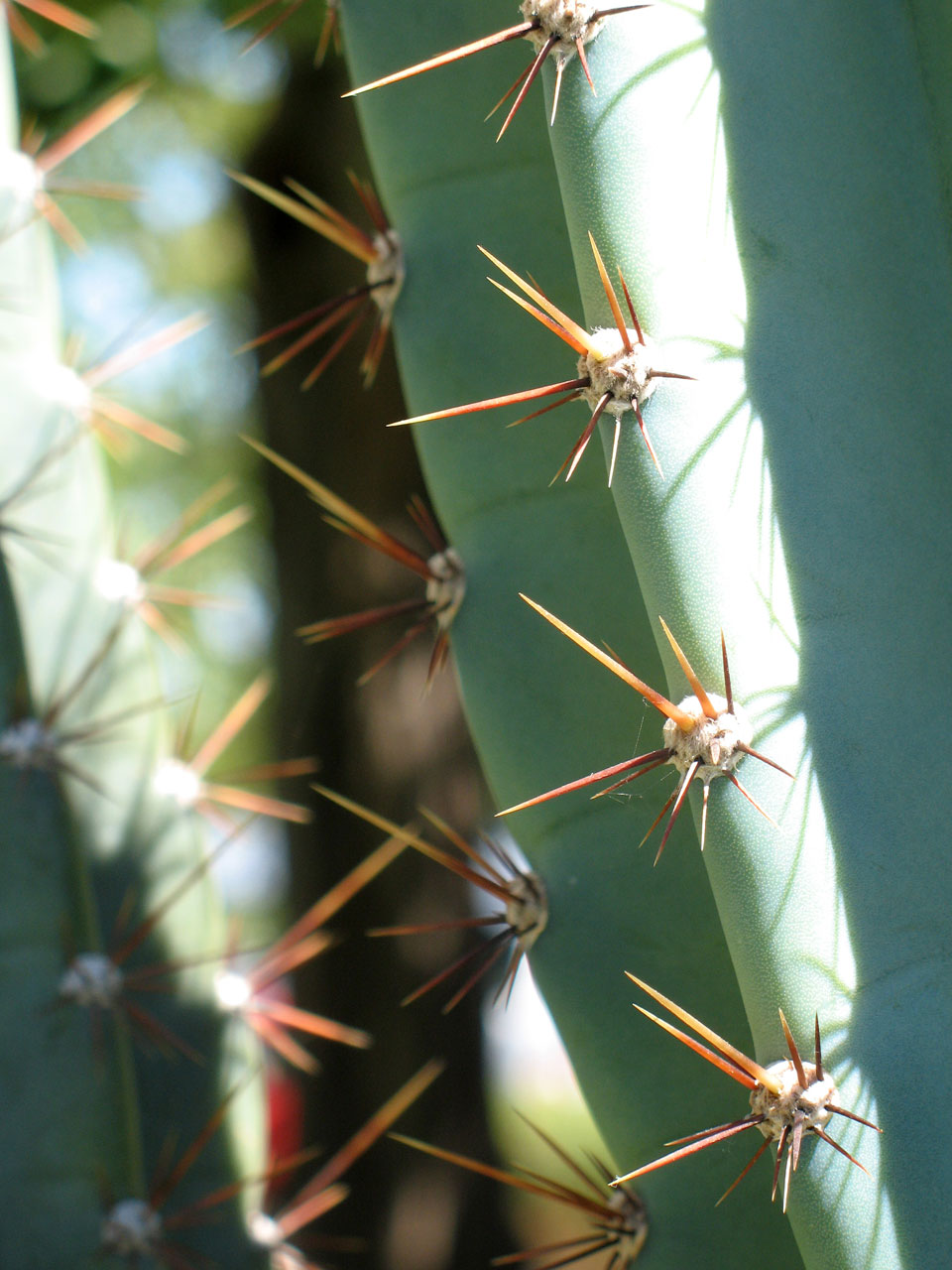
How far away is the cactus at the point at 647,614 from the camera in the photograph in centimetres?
72

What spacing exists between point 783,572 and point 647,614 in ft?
0.69

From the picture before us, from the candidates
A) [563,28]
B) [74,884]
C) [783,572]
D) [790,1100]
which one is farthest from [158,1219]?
[563,28]

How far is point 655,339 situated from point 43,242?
888mm

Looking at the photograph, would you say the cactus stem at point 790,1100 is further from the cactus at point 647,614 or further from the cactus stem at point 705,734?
the cactus stem at point 705,734

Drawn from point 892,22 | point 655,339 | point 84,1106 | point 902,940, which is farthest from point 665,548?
point 84,1106

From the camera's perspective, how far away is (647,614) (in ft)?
3.13

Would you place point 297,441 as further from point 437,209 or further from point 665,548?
point 665,548

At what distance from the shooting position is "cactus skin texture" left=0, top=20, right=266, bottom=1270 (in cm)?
115

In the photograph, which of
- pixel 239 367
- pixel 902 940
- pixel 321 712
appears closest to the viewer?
pixel 902 940

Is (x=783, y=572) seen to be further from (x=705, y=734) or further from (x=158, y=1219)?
(x=158, y=1219)

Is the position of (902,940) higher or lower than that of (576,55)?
lower

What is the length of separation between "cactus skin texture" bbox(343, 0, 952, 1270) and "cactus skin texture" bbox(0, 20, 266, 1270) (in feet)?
1.75

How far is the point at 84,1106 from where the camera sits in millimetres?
1158

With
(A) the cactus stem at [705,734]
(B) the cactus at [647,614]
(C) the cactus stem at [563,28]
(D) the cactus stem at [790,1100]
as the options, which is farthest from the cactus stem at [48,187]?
(D) the cactus stem at [790,1100]
